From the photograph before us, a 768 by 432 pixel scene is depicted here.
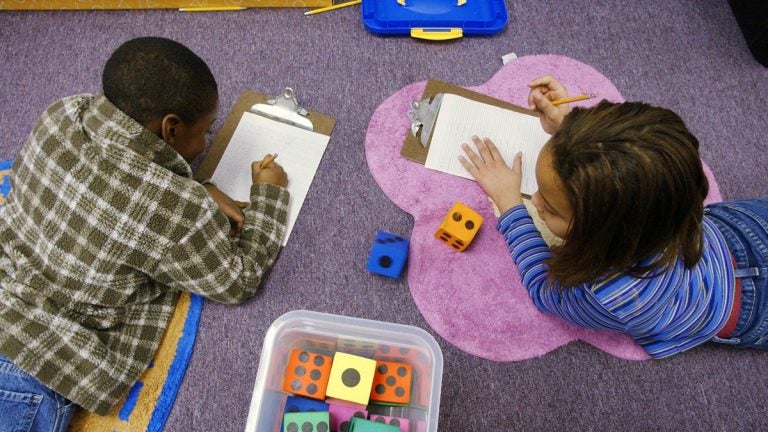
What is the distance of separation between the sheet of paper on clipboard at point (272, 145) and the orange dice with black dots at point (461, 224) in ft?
0.97

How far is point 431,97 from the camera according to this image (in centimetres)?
114

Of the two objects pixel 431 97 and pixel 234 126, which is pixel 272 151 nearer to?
pixel 234 126

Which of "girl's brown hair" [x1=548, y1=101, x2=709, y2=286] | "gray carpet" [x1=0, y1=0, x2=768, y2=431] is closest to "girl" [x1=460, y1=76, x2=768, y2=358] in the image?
"girl's brown hair" [x1=548, y1=101, x2=709, y2=286]

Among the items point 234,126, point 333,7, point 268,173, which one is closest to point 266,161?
point 268,173

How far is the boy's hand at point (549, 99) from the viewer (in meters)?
1.01

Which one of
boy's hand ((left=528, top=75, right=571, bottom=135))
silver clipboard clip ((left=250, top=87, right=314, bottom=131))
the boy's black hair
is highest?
the boy's black hair

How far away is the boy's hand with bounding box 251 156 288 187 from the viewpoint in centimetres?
99

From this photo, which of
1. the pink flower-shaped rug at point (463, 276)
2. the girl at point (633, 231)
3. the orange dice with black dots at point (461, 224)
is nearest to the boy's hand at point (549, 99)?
the girl at point (633, 231)

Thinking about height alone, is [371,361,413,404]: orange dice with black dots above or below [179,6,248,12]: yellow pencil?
below

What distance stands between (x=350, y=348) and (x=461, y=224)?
313 mm

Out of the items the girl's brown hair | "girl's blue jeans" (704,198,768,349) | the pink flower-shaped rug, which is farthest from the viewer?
the pink flower-shaped rug

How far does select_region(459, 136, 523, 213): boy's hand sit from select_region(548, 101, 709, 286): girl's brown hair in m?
0.30

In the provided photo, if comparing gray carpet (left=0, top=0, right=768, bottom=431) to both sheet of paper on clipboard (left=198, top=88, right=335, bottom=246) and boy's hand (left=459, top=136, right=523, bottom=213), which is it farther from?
boy's hand (left=459, top=136, right=523, bottom=213)

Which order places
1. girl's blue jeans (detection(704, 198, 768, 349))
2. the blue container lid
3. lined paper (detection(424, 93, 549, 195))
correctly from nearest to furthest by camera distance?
1. girl's blue jeans (detection(704, 198, 768, 349))
2. lined paper (detection(424, 93, 549, 195))
3. the blue container lid
